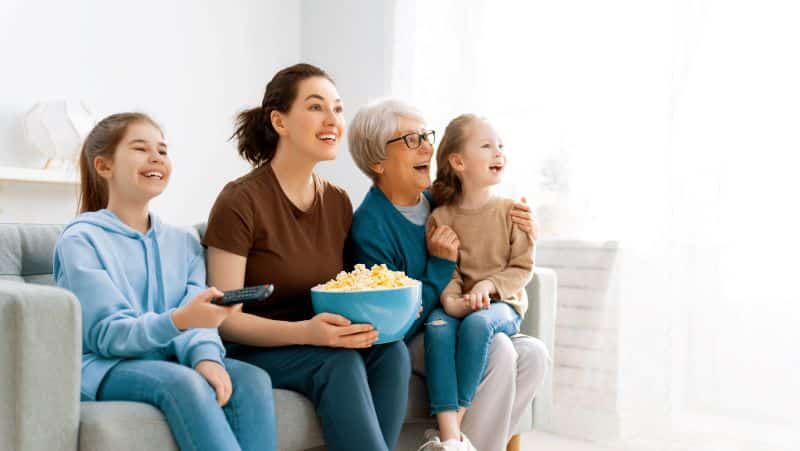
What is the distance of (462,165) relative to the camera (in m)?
2.11

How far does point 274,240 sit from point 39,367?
657 mm

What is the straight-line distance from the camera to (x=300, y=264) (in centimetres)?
179

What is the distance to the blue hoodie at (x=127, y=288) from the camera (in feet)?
4.61

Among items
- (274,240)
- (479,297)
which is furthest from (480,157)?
(274,240)

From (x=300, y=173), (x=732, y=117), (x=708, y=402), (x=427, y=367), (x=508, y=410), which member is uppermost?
(x=732, y=117)

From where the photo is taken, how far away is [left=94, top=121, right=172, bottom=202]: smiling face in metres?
1.64

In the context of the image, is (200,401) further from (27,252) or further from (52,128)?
(52,128)

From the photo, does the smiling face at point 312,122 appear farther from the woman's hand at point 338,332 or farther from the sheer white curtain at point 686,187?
the sheer white curtain at point 686,187

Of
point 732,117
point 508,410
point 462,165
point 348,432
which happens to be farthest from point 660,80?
point 348,432

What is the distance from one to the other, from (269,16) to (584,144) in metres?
1.99

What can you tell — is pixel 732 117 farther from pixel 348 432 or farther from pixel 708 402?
pixel 348 432

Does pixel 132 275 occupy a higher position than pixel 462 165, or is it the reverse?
pixel 462 165

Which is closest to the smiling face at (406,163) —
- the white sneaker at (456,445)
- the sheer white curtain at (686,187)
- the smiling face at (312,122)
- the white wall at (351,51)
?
the smiling face at (312,122)

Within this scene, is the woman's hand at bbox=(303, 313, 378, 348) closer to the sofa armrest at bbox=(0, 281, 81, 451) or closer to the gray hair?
the sofa armrest at bbox=(0, 281, 81, 451)
